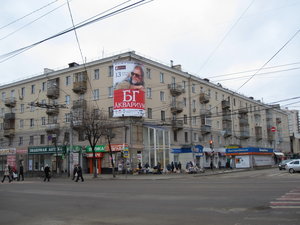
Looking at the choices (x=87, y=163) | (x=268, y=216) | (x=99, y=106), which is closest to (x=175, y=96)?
(x=99, y=106)

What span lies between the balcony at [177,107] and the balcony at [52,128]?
17.0 metres

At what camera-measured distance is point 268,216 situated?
9227mm

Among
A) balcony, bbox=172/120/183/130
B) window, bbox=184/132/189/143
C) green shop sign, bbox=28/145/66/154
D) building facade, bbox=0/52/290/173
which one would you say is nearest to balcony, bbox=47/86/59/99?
building facade, bbox=0/52/290/173

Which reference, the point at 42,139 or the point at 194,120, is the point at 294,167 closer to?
the point at 194,120

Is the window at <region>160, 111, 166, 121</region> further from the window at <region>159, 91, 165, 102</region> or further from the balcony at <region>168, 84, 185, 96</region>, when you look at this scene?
the balcony at <region>168, 84, 185, 96</region>

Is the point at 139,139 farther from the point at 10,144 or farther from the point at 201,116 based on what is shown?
the point at 10,144

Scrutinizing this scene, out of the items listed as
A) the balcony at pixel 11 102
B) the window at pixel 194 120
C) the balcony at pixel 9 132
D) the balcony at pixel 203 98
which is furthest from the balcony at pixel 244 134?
the balcony at pixel 11 102

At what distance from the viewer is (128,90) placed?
135 feet

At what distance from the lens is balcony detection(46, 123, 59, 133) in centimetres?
4867

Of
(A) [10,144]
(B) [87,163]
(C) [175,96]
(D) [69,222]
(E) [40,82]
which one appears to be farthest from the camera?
(A) [10,144]

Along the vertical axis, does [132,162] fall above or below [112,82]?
below

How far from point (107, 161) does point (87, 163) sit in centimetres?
406

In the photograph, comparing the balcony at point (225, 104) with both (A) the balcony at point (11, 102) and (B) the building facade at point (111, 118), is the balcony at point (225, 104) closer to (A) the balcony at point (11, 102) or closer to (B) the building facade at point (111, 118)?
(B) the building facade at point (111, 118)

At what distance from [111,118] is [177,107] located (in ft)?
34.3
